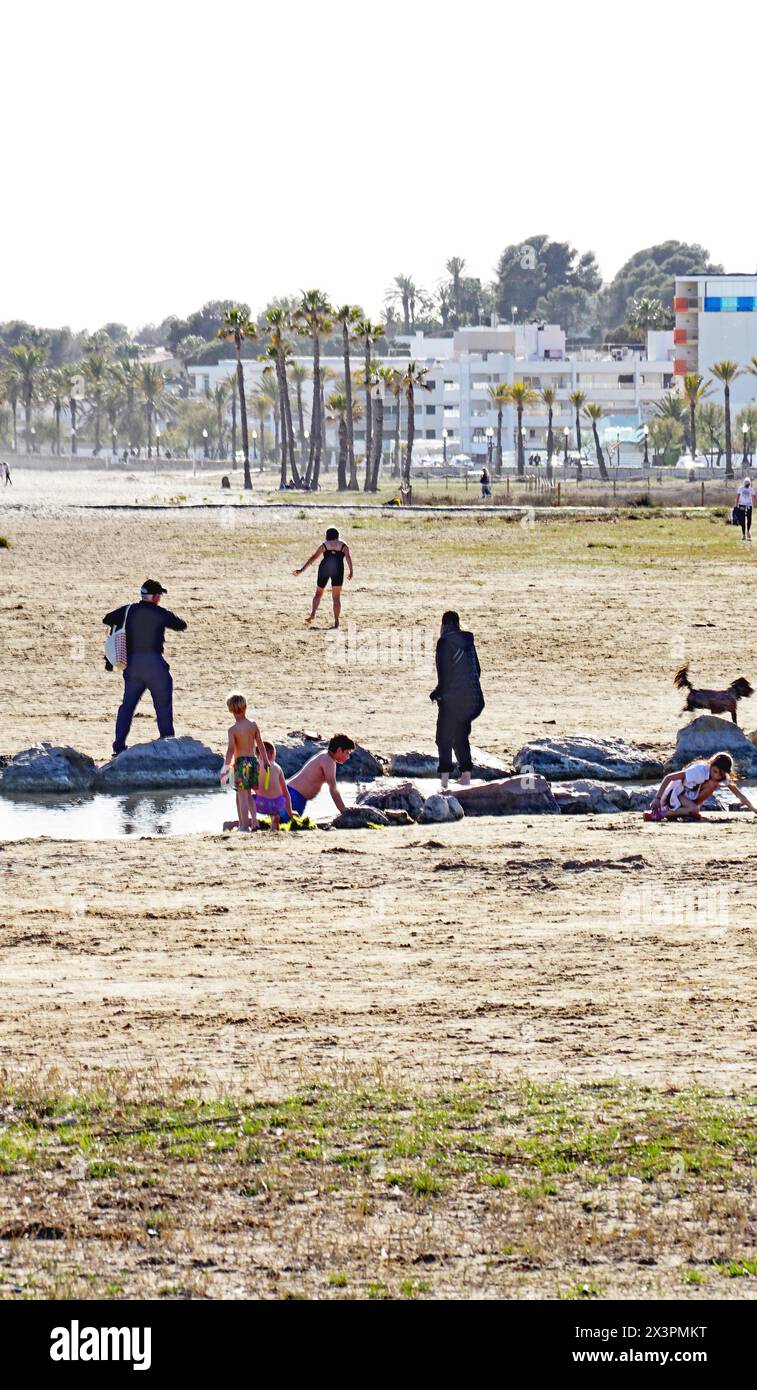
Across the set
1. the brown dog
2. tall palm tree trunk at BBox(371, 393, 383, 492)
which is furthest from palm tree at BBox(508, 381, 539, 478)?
the brown dog

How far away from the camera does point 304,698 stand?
1941cm

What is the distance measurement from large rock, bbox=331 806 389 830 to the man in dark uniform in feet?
8.01

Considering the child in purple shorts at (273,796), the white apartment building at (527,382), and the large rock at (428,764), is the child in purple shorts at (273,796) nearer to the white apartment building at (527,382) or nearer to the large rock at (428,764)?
the large rock at (428,764)

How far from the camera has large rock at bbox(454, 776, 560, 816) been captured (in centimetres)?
1426

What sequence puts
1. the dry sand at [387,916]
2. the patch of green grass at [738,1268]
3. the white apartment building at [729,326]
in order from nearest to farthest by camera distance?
1. the patch of green grass at [738,1268]
2. the dry sand at [387,916]
3. the white apartment building at [729,326]

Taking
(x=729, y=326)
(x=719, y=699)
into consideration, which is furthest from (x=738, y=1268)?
(x=729, y=326)

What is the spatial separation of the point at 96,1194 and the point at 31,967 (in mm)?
3194

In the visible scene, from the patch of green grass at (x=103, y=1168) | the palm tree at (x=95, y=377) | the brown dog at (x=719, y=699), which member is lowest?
the patch of green grass at (x=103, y=1168)

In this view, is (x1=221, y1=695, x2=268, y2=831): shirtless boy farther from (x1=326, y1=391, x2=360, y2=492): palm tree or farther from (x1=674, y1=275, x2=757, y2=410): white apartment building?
(x1=674, y1=275, x2=757, y2=410): white apartment building

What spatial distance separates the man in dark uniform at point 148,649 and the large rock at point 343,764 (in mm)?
945

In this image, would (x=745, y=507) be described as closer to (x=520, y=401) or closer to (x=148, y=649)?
(x=148, y=649)

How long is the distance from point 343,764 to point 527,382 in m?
126

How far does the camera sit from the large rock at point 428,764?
1550cm

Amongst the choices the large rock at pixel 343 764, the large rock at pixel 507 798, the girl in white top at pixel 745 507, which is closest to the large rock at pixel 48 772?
the large rock at pixel 343 764
